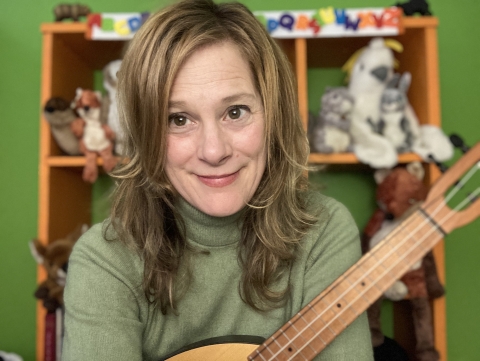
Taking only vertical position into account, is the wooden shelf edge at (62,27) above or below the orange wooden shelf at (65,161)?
above

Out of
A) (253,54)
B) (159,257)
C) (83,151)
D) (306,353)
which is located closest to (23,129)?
(83,151)

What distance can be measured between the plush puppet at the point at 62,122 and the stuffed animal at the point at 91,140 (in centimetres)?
2

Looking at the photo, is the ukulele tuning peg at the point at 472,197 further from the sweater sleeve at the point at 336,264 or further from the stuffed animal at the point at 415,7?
the stuffed animal at the point at 415,7

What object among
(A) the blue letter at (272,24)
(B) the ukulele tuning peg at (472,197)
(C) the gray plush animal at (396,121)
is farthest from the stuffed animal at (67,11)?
(B) the ukulele tuning peg at (472,197)

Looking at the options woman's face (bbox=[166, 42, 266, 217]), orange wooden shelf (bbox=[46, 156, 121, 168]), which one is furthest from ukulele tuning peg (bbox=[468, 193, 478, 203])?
orange wooden shelf (bbox=[46, 156, 121, 168])

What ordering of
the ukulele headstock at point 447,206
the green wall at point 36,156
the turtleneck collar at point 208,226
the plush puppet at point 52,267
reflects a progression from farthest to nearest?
the green wall at point 36,156 → the plush puppet at point 52,267 → the turtleneck collar at point 208,226 → the ukulele headstock at point 447,206

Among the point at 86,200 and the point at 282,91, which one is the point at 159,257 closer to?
the point at 282,91

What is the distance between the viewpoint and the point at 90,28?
139cm

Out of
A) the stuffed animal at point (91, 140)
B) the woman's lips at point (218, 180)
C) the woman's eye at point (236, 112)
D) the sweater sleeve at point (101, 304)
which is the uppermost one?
the woman's eye at point (236, 112)

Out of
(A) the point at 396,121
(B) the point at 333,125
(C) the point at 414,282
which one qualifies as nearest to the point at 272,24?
(B) the point at 333,125

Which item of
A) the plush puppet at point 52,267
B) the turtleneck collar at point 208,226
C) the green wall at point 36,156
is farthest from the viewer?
the green wall at point 36,156

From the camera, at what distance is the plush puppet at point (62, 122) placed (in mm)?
1388

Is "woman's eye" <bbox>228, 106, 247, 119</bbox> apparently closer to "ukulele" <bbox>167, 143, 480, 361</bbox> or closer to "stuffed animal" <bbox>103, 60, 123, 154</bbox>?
"ukulele" <bbox>167, 143, 480, 361</bbox>

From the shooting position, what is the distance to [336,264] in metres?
0.93
